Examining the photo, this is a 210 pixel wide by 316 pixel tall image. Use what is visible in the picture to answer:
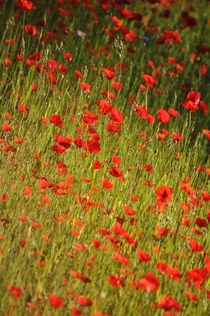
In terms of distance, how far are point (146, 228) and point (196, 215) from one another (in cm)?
37

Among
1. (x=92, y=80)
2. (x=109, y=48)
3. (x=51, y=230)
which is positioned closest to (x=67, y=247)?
(x=51, y=230)

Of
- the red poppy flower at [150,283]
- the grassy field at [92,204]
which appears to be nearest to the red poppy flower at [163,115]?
the grassy field at [92,204]

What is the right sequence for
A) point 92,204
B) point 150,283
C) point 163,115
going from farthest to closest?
point 163,115, point 92,204, point 150,283

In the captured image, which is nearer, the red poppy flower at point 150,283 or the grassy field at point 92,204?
the red poppy flower at point 150,283

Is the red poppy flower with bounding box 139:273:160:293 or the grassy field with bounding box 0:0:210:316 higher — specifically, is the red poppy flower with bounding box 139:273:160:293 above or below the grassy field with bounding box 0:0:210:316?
above

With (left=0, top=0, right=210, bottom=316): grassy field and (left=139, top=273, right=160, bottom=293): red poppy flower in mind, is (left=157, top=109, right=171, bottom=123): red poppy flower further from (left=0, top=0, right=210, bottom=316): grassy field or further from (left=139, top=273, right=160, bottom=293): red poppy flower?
(left=139, top=273, right=160, bottom=293): red poppy flower

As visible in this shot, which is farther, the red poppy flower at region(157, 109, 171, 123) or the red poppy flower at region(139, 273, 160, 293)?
the red poppy flower at region(157, 109, 171, 123)

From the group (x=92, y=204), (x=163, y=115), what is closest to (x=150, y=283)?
(x=92, y=204)

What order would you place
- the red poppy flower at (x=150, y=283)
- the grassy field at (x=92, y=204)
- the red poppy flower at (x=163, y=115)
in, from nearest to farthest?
1. the red poppy flower at (x=150, y=283)
2. the grassy field at (x=92, y=204)
3. the red poppy flower at (x=163, y=115)

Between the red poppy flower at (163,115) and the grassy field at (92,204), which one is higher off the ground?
the red poppy flower at (163,115)

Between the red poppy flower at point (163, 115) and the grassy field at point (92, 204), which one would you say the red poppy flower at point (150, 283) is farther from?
the red poppy flower at point (163, 115)

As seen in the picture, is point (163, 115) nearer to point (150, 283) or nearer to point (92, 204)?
point (92, 204)

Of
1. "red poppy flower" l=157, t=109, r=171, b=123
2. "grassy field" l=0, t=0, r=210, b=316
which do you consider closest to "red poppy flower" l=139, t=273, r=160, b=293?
"grassy field" l=0, t=0, r=210, b=316

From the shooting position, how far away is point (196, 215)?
3354 millimetres
